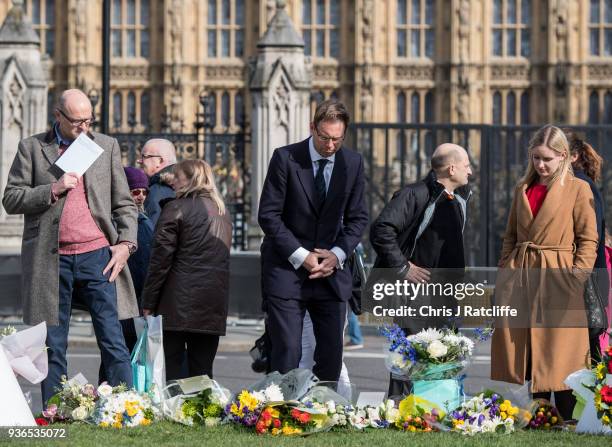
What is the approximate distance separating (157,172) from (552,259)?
2.76 meters

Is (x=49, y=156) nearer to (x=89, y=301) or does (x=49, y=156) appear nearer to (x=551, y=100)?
(x=89, y=301)

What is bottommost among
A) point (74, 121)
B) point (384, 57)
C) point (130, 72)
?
point (74, 121)

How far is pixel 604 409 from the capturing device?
698 centimetres

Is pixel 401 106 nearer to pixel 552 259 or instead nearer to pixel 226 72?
pixel 226 72

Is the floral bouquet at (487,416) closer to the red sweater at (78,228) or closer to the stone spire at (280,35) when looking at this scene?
the red sweater at (78,228)

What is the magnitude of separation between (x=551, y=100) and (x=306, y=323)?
110 ft

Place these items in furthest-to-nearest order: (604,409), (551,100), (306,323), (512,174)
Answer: (551,100)
(512,174)
(306,323)
(604,409)

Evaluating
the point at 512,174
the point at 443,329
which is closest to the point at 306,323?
the point at 443,329

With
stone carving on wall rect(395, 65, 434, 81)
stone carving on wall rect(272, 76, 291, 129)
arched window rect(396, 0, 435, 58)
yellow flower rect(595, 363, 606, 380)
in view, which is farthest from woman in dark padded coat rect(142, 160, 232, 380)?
arched window rect(396, 0, 435, 58)

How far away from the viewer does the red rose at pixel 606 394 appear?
696cm

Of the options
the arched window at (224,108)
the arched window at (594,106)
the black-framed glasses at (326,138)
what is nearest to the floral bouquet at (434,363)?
the black-framed glasses at (326,138)

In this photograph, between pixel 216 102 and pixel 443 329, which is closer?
pixel 443 329

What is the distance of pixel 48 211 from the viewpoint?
25.7ft

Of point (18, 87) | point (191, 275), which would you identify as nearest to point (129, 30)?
point (18, 87)
